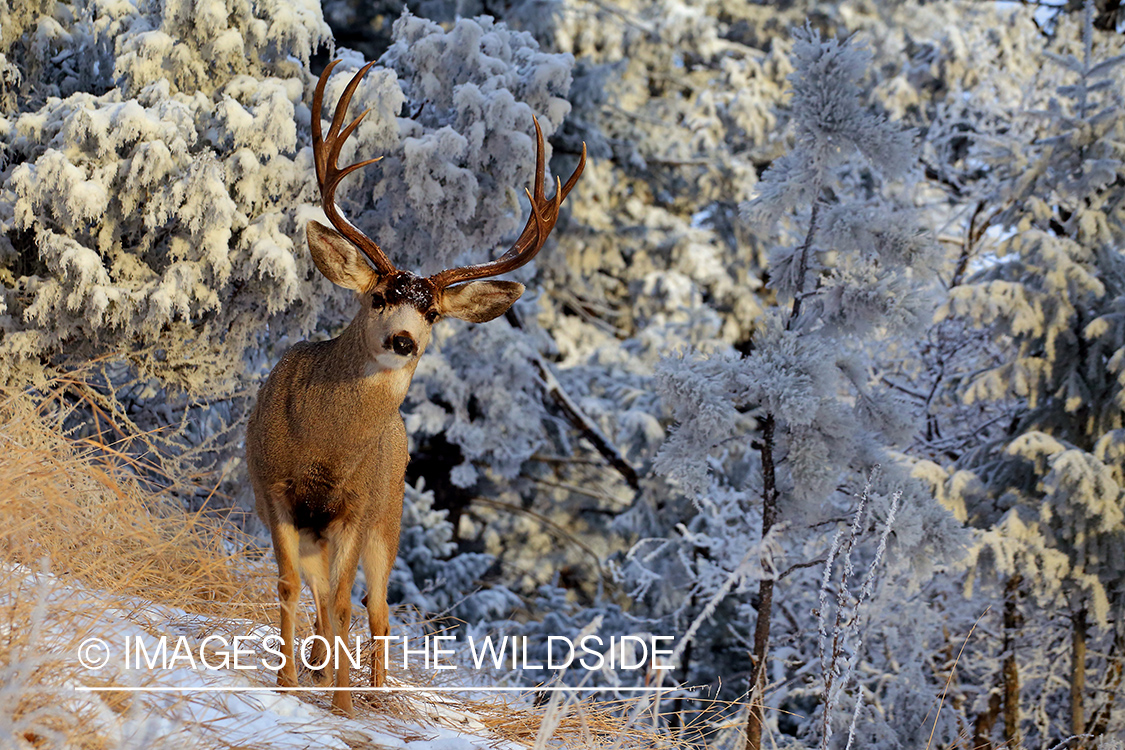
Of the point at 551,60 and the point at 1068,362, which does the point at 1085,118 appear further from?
the point at 551,60

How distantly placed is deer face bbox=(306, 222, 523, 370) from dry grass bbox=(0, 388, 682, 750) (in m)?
1.07

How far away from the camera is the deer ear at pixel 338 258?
3.17m

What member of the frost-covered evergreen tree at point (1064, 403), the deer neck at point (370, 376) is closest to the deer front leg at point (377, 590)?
the deer neck at point (370, 376)

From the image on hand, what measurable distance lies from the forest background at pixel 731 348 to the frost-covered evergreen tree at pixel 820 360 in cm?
2

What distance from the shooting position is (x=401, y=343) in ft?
9.72

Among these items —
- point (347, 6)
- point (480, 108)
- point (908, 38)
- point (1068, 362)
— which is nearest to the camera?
point (480, 108)

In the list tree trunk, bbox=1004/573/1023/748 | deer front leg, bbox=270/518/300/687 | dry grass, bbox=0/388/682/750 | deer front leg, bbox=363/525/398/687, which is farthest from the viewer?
tree trunk, bbox=1004/573/1023/748

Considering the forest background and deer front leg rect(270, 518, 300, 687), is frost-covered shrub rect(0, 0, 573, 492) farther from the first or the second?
deer front leg rect(270, 518, 300, 687)

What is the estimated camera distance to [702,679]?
8594mm

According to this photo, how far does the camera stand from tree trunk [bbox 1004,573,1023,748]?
630cm

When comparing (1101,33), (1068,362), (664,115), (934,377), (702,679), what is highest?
(664,115)

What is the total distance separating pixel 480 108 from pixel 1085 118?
4094 millimetres

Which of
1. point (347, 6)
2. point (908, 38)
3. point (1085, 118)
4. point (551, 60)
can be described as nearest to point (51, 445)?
point (551, 60)

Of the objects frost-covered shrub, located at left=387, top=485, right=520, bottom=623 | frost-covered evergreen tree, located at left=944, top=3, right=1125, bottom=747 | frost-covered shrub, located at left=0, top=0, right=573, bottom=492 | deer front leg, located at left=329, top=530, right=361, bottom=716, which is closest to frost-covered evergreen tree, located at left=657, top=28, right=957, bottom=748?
frost-covered evergreen tree, located at left=944, top=3, right=1125, bottom=747
